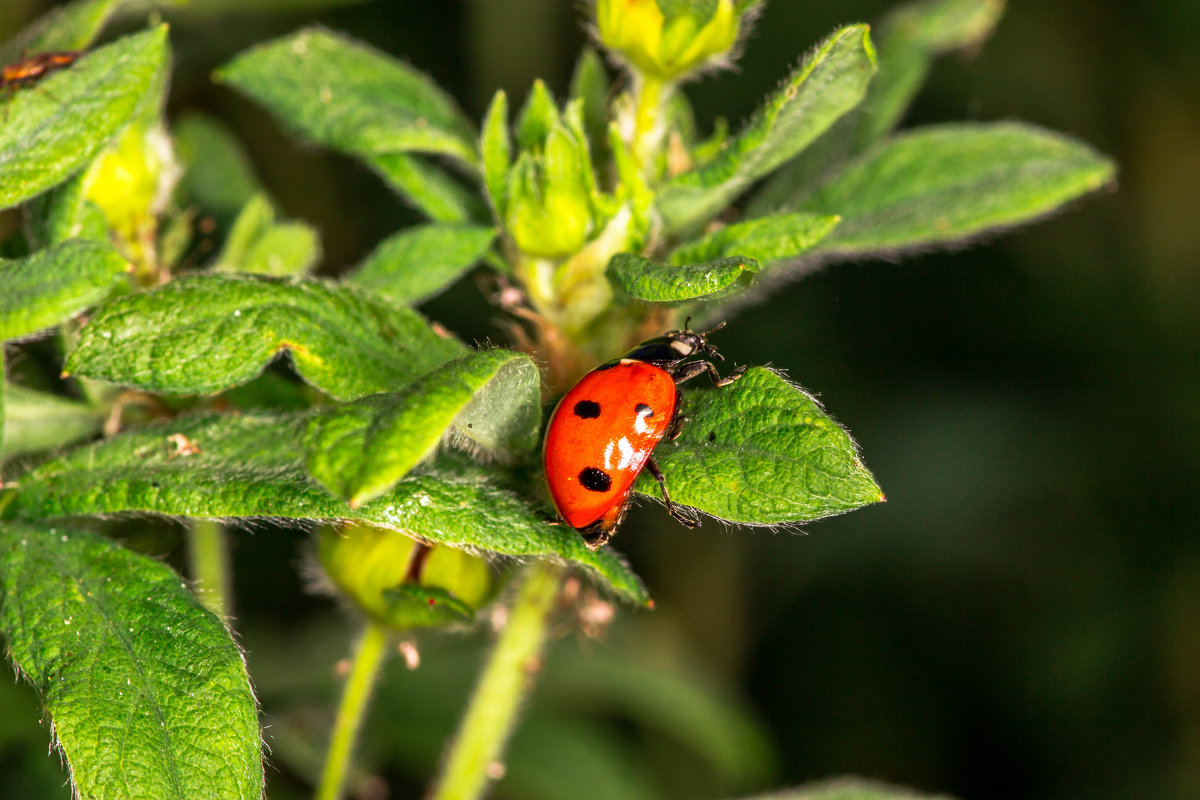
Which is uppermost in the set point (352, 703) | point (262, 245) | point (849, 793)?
point (262, 245)

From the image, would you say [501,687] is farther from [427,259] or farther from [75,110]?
[75,110]

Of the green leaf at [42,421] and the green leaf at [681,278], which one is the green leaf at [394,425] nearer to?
the green leaf at [681,278]

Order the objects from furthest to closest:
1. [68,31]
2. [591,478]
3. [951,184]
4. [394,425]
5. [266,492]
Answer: [951,184] < [68,31] < [591,478] < [266,492] < [394,425]

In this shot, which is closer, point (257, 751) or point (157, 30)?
point (257, 751)

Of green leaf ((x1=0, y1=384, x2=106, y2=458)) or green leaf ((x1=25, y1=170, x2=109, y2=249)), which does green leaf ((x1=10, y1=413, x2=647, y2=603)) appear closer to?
green leaf ((x1=0, y1=384, x2=106, y2=458))

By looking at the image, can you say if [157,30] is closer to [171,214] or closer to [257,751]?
[171,214]

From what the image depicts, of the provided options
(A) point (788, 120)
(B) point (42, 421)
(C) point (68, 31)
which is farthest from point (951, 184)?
(B) point (42, 421)

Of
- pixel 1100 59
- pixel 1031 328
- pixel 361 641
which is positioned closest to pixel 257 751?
pixel 361 641
